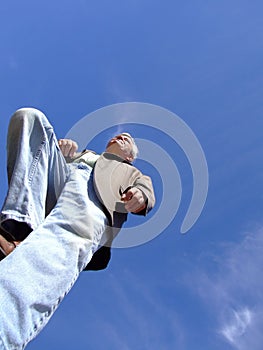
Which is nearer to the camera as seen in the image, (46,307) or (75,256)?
(46,307)

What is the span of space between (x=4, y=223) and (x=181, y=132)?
1717 mm

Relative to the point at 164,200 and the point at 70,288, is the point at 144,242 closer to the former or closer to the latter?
the point at 164,200

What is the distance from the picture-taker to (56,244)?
2881 millimetres

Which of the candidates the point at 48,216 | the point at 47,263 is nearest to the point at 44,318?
the point at 47,263

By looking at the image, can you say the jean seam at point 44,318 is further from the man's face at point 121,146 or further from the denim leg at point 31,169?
the man's face at point 121,146

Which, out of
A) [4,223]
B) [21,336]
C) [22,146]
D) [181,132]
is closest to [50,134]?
[22,146]

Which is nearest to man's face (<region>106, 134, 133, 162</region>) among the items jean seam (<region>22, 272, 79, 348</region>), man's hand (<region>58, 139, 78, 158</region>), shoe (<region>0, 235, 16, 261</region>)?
man's hand (<region>58, 139, 78, 158</region>)

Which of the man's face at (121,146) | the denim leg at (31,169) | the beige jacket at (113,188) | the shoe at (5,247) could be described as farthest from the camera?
the man's face at (121,146)

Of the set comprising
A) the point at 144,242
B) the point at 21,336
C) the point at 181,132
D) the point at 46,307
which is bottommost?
the point at 21,336

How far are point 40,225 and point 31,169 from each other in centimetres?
44

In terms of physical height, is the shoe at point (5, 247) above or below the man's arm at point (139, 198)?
below

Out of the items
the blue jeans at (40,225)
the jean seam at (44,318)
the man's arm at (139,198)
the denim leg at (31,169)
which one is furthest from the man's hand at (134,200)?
the jean seam at (44,318)

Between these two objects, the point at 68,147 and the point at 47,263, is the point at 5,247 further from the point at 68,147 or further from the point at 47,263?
the point at 68,147

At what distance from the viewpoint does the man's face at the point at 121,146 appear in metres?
4.81
